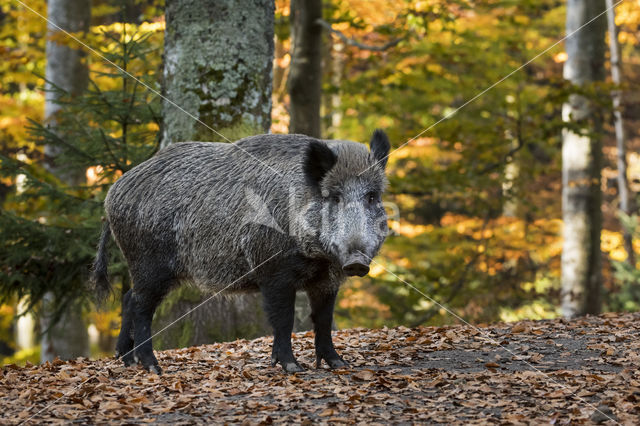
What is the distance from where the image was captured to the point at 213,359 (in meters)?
6.26

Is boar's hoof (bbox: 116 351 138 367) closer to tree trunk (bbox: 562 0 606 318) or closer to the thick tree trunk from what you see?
the thick tree trunk

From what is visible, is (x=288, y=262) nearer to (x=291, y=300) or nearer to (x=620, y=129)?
(x=291, y=300)

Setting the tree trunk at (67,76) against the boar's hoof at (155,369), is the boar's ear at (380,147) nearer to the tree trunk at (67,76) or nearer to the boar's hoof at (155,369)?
the boar's hoof at (155,369)

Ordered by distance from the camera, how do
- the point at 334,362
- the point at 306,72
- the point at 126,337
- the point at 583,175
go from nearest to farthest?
the point at 334,362
the point at 126,337
the point at 306,72
the point at 583,175

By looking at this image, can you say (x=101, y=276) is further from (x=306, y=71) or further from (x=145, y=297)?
(x=306, y=71)

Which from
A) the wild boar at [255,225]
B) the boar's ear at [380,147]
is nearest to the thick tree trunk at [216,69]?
the wild boar at [255,225]

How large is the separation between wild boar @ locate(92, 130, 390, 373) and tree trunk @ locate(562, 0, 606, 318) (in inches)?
291

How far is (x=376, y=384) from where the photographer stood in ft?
16.0

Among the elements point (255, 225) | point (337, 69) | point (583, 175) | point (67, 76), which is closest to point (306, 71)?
point (67, 76)

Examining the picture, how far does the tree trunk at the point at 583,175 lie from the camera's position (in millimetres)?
12164

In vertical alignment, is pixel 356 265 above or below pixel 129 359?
above

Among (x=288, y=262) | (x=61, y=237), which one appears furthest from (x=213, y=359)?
(x=61, y=237)

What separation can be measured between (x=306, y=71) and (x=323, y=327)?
6.07 meters

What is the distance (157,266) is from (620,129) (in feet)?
52.2
